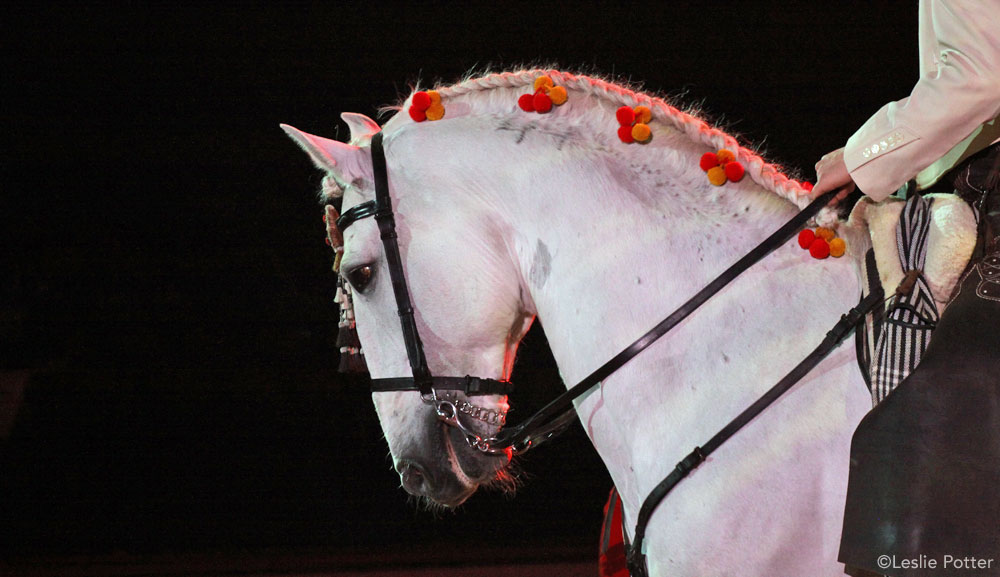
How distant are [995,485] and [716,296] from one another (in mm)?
507

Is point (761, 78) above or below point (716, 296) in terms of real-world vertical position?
above

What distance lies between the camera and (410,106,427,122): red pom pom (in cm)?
157

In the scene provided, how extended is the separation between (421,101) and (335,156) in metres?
0.22

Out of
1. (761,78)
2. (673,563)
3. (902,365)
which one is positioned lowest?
(673,563)

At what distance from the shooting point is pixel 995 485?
110 cm

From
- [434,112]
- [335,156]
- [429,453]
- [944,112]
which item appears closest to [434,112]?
[434,112]

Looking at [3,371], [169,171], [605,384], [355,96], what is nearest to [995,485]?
[605,384]

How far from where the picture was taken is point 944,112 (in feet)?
3.84

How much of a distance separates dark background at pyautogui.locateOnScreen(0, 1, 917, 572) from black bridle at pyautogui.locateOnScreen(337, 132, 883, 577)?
232 centimetres

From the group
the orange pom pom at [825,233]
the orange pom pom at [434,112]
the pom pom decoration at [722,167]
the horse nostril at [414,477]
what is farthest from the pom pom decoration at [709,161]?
the horse nostril at [414,477]

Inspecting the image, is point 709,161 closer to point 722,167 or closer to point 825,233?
point 722,167

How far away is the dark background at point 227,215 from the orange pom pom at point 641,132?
2.33 meters

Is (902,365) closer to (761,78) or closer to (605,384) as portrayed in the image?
(605,384)

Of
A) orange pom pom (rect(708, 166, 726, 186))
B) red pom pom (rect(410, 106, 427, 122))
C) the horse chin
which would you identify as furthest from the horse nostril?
orange pom pom (rect(708, 166, 726, 186))
